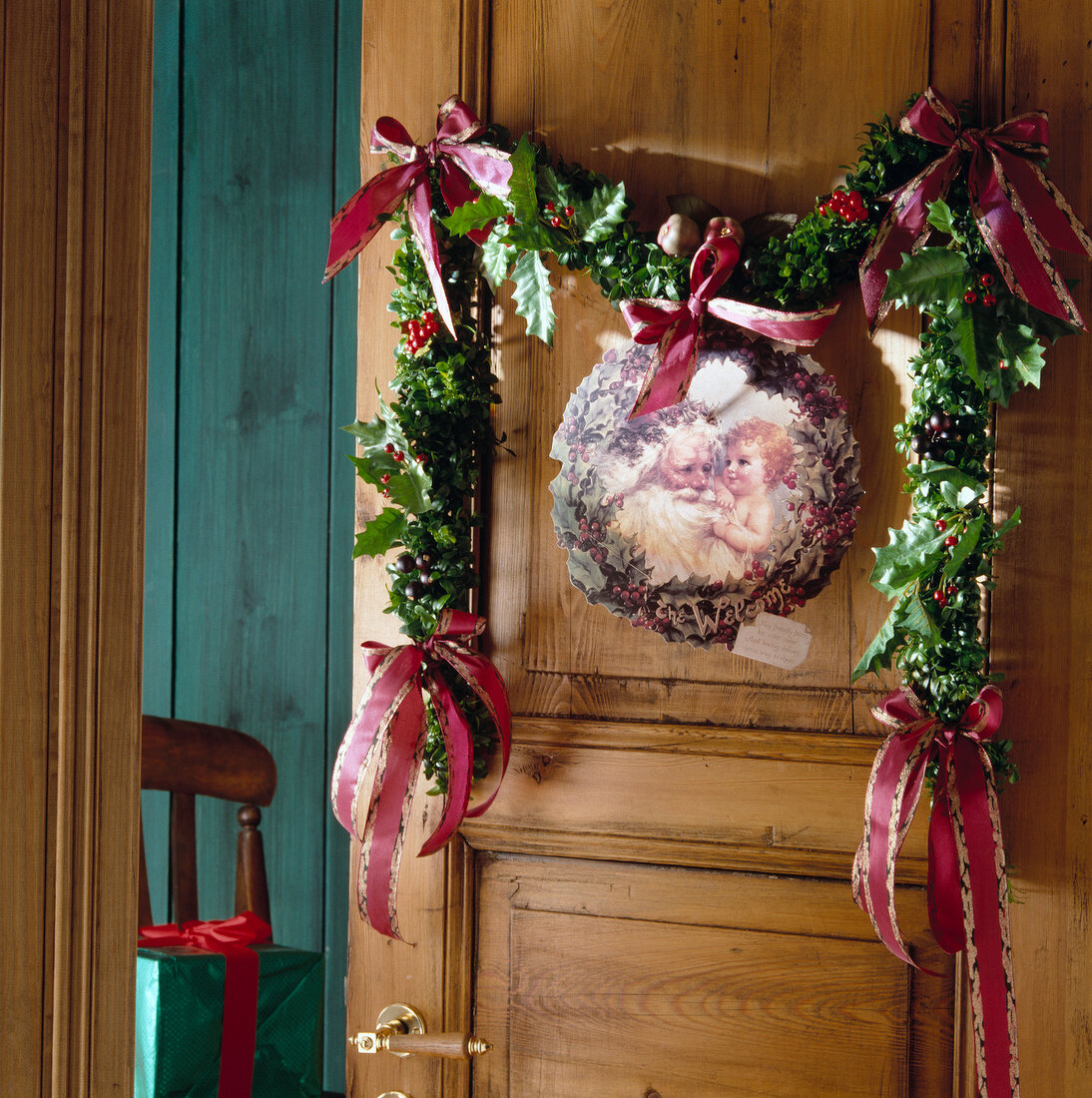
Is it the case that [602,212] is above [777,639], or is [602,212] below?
above

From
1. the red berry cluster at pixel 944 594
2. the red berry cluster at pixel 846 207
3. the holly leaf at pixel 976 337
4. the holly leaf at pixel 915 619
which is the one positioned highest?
the red berry cluster at pixel 846 207

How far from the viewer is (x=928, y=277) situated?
2.89 feet

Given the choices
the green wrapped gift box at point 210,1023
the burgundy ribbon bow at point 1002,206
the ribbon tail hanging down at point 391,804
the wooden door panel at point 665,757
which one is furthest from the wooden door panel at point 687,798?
the burgundy ribbon bow at point 1002,206

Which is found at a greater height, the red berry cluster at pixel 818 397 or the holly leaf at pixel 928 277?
the holly leaf at pixel 928 277

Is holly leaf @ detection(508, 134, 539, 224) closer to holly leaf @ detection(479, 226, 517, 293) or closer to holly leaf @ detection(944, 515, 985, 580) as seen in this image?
holly leaf @ detection(479, 226, 517, 293)

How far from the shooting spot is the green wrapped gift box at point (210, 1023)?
35.0 inches

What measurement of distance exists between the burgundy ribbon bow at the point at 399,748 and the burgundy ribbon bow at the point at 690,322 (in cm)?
32

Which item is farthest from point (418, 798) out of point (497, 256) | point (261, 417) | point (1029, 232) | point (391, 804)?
point (1029, 232)

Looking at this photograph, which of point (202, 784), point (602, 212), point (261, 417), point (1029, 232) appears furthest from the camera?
point (261, 417)

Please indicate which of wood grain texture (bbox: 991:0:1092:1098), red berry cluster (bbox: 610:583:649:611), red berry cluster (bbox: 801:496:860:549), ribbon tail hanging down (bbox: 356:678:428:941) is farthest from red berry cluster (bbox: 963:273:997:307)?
ribbon tail hanging down (bbox: 356:678:428:941)

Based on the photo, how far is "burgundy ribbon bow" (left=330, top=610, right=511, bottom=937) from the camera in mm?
979

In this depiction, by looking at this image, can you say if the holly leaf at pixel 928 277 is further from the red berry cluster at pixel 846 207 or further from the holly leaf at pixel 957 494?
the holly leaf at pixel 957 494

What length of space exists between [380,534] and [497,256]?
323 millimetres

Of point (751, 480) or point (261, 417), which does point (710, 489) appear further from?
point (261, 417)
